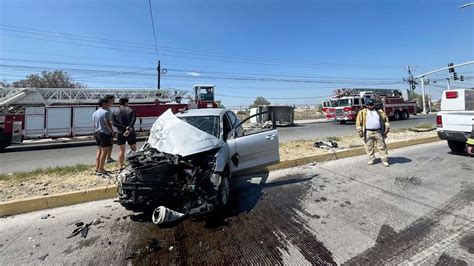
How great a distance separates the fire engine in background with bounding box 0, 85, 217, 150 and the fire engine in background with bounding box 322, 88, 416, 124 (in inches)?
476

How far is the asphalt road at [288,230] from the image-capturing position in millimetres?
2986

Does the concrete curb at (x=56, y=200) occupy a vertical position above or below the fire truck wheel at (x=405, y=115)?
below

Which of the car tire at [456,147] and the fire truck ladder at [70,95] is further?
the fire truck ladder at [70,95]

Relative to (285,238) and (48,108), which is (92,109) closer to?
(48,108)

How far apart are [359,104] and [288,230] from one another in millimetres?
22154

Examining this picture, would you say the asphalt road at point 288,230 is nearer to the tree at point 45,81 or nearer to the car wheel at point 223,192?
the car wheel at point 223,192

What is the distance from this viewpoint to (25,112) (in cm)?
1351

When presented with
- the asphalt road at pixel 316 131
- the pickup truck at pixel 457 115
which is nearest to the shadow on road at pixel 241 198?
the pickup truck at pixel 457 115

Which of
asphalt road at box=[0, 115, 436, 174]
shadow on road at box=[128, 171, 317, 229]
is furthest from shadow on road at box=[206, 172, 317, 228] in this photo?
asphalt road at box=[0, 115, 436, 174]

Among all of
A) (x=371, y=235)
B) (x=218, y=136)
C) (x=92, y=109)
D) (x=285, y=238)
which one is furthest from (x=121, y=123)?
(x=92, y=109)

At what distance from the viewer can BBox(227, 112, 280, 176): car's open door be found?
5.09m

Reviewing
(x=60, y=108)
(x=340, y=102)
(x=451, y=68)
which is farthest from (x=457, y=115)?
(x=451, y=68)

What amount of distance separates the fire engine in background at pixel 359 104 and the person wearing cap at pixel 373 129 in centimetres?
1670

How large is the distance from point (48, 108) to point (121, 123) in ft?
35.8
